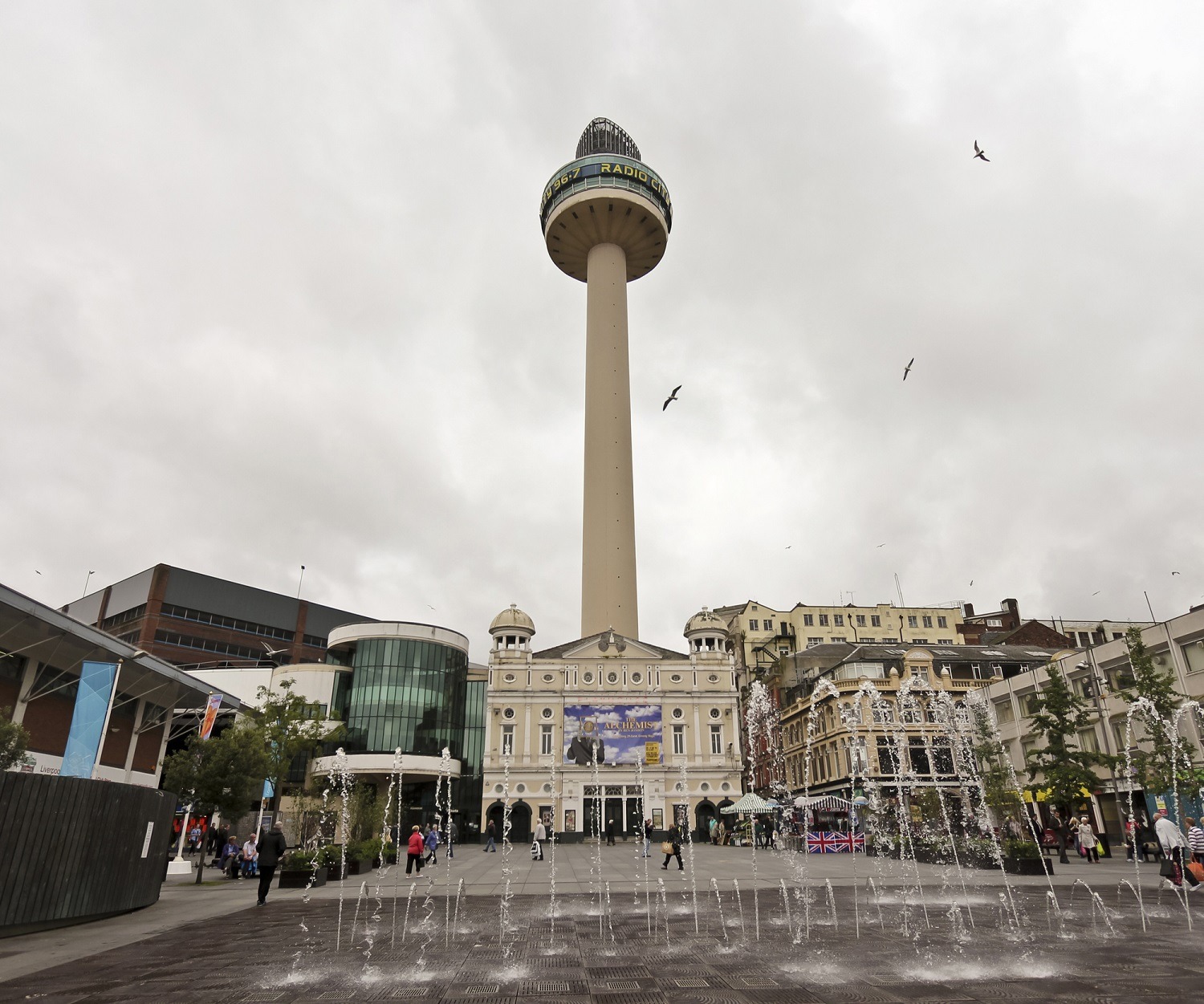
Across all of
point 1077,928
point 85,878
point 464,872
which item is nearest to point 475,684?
point 464,872

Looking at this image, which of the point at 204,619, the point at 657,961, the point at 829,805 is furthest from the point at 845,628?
the point at 657,961

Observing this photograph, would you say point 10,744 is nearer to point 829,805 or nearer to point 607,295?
point 829,805

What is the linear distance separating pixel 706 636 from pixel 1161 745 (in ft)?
144

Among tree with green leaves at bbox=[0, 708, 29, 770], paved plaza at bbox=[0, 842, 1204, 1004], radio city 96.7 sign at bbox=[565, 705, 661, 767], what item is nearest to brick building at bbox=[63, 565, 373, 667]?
radio city 96.7 sign at bbox=[565, 705, 661, 767]

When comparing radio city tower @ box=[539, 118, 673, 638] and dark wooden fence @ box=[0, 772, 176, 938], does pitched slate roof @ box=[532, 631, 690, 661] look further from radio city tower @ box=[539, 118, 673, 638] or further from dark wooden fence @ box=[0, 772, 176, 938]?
dark wooden fence @ box=[0, 772, 176, 938]

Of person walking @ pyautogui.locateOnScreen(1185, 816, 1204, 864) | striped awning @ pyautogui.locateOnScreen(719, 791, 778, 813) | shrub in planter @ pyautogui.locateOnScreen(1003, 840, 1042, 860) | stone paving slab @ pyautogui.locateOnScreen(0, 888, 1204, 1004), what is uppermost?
striped awning @ pyautogui.locateOnScreen(719, 791, 778, 813)

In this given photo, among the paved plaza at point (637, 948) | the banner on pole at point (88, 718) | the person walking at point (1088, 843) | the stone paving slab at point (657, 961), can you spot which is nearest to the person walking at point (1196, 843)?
the paved plaza at point (637, 948)

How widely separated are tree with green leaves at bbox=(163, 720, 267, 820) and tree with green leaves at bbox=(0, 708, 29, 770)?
836 cm

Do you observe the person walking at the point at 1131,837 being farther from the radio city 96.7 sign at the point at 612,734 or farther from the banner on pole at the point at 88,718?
the radio city 96.7 sign at the point at 612,734

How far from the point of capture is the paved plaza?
9.81 meters

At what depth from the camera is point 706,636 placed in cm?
7388

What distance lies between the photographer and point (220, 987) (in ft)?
33.8

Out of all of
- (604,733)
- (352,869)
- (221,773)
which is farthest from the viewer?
(604,733)

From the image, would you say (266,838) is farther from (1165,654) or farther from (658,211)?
(658,211)
